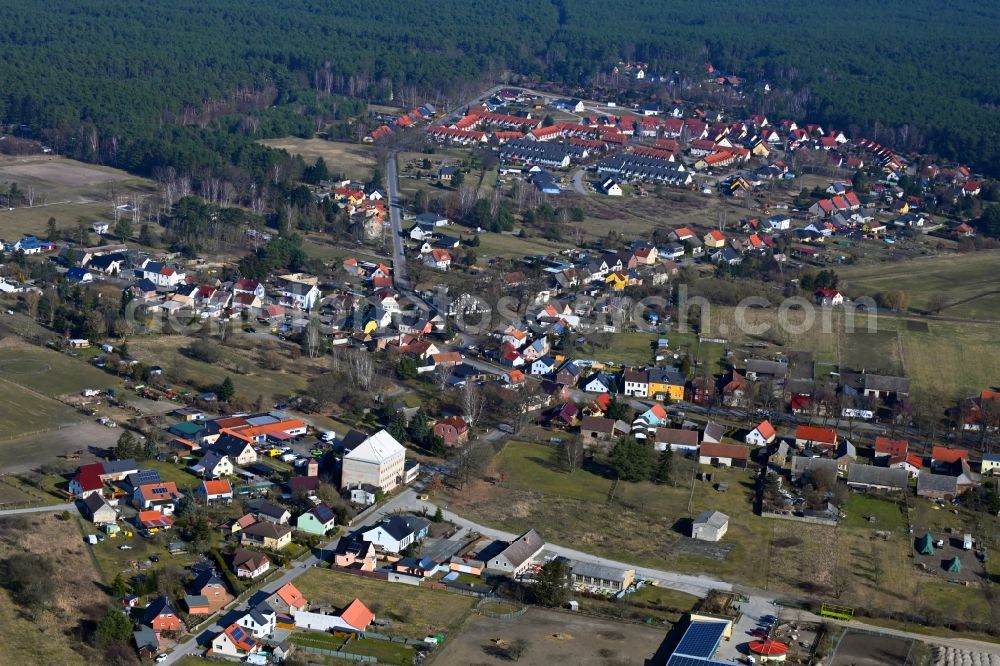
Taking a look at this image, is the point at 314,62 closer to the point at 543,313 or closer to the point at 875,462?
the point at 543,313

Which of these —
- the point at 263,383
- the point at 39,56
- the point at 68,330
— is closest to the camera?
the point at 263,383

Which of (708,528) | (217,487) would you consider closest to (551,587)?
(708,528)

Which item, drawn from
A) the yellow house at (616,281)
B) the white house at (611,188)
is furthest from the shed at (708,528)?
the white house at (611,188)

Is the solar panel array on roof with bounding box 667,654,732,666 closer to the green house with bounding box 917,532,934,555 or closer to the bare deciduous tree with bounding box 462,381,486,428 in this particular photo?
the green house with bounding box 917,532,934,555

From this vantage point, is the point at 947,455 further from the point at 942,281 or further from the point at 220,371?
the point at 220,371

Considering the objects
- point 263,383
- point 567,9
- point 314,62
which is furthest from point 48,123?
point 567,9
